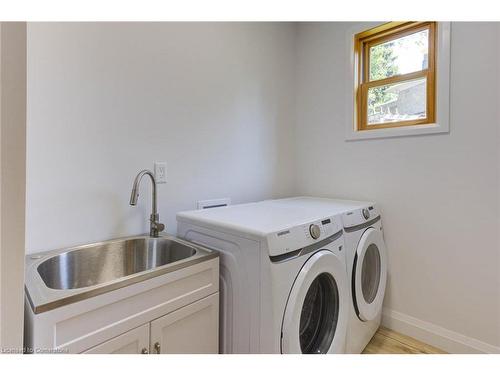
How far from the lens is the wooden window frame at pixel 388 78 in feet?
5.40

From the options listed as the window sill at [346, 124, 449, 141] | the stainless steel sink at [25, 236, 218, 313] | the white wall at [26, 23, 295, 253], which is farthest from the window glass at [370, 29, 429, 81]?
the stainless steel sink at [25, 236, 218, 313]

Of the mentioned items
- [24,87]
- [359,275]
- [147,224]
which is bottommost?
[359,275]

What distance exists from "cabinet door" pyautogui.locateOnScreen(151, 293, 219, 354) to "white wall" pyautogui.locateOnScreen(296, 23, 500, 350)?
1.38 m

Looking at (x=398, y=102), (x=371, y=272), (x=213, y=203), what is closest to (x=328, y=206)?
(x=371, y=272)

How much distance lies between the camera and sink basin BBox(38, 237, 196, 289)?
1127 millimetres

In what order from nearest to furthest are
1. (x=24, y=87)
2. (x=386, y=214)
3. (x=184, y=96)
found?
1. (x=24, y=87)
2. (x=184, y=96)
3. (x=386, y=214)

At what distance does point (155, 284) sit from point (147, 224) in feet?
1.99

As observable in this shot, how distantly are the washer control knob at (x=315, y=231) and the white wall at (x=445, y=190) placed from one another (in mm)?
959

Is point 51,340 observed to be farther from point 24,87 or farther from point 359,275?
point 359,275

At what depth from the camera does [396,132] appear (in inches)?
68.7

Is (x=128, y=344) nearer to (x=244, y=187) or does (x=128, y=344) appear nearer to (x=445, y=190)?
(x=244, y=187)

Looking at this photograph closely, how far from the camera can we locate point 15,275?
411 millimetres

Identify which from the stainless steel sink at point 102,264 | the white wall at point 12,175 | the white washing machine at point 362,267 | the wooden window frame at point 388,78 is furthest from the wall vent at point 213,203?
the white wall at point 12,175
